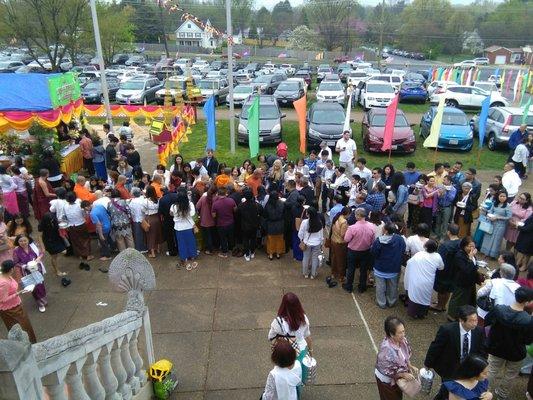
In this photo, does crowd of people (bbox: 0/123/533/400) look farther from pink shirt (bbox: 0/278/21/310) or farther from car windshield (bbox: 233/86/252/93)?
car windshield (bbox: 233/86/252/93)

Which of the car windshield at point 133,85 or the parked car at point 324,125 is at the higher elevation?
the car windshield at point 133,85

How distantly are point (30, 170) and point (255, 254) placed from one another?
280 inches

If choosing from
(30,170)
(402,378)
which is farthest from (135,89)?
(402,378)

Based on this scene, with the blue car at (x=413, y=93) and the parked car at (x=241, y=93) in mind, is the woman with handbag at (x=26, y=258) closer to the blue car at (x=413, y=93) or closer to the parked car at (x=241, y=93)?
the parked car at (x=241, y=93)

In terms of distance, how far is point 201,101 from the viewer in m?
24.9

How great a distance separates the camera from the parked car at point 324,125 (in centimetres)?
1557

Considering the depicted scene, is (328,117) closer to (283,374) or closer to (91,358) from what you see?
(283,374)

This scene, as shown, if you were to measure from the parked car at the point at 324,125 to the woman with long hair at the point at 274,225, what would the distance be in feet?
24.9

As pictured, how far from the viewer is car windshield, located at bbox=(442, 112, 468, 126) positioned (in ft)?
54.1

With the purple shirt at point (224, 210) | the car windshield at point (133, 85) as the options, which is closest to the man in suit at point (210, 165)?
the purple shirt at point (224, 210)

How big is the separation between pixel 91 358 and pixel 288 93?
75.5 feet

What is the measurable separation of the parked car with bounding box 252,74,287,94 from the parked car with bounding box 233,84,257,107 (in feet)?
5.61

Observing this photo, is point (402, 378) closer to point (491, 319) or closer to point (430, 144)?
point (491, 319)


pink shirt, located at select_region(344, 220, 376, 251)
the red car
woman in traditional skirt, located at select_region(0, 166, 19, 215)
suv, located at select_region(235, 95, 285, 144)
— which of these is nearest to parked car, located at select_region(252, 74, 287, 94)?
suv, located at select_region(235, 95, 285, 144)
